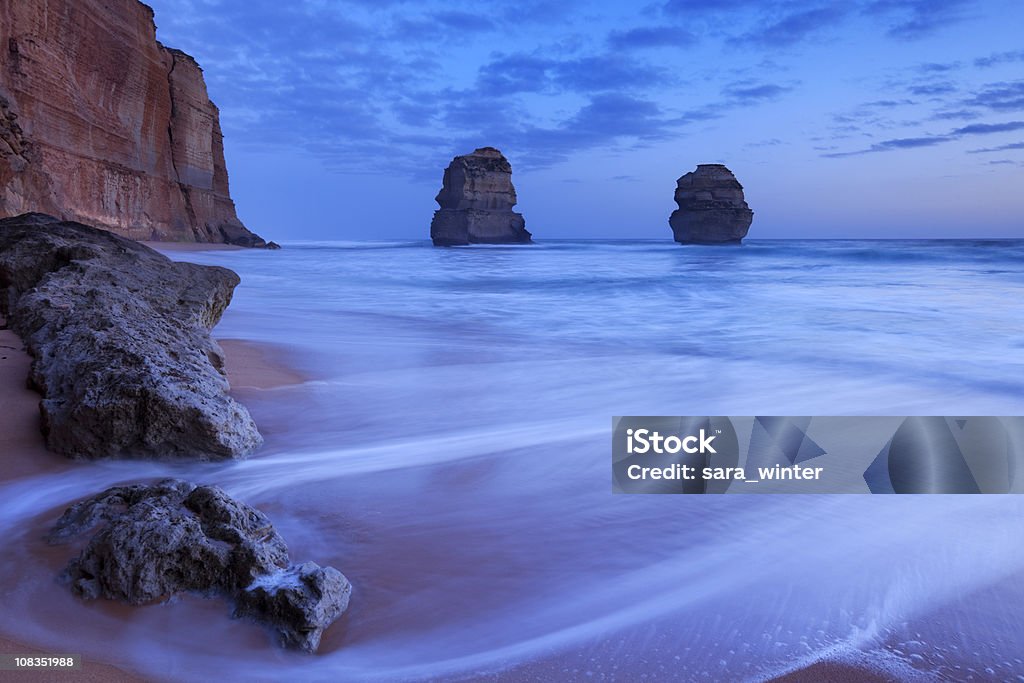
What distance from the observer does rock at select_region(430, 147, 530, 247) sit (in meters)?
60.1

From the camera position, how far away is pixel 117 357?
2738mm

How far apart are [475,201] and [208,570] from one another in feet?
197

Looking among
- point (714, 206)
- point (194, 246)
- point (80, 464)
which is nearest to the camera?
point (80, 464)

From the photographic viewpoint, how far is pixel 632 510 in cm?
256

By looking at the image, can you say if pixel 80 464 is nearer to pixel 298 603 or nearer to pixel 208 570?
pixel 208 570

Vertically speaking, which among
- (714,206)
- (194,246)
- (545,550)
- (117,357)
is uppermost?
(714,206)

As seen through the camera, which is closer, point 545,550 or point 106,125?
point 545,550

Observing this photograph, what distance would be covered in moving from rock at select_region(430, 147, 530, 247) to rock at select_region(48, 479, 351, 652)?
5917 centimetres

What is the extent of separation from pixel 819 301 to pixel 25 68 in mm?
19683

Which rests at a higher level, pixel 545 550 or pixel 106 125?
pixel 106 125

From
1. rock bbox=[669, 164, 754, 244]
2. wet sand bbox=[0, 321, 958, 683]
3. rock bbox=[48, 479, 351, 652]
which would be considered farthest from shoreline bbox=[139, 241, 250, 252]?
rock bbox=[669, 164, 754, 244]

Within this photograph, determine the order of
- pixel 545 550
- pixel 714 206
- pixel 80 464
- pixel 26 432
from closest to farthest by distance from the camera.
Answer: pixel 545 550 < pixel 80 464 < pixel 26 432 < pixel 714 206

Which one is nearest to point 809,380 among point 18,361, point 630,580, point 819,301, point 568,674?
point 630,580

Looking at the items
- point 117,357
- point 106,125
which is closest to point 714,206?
point 106,125
